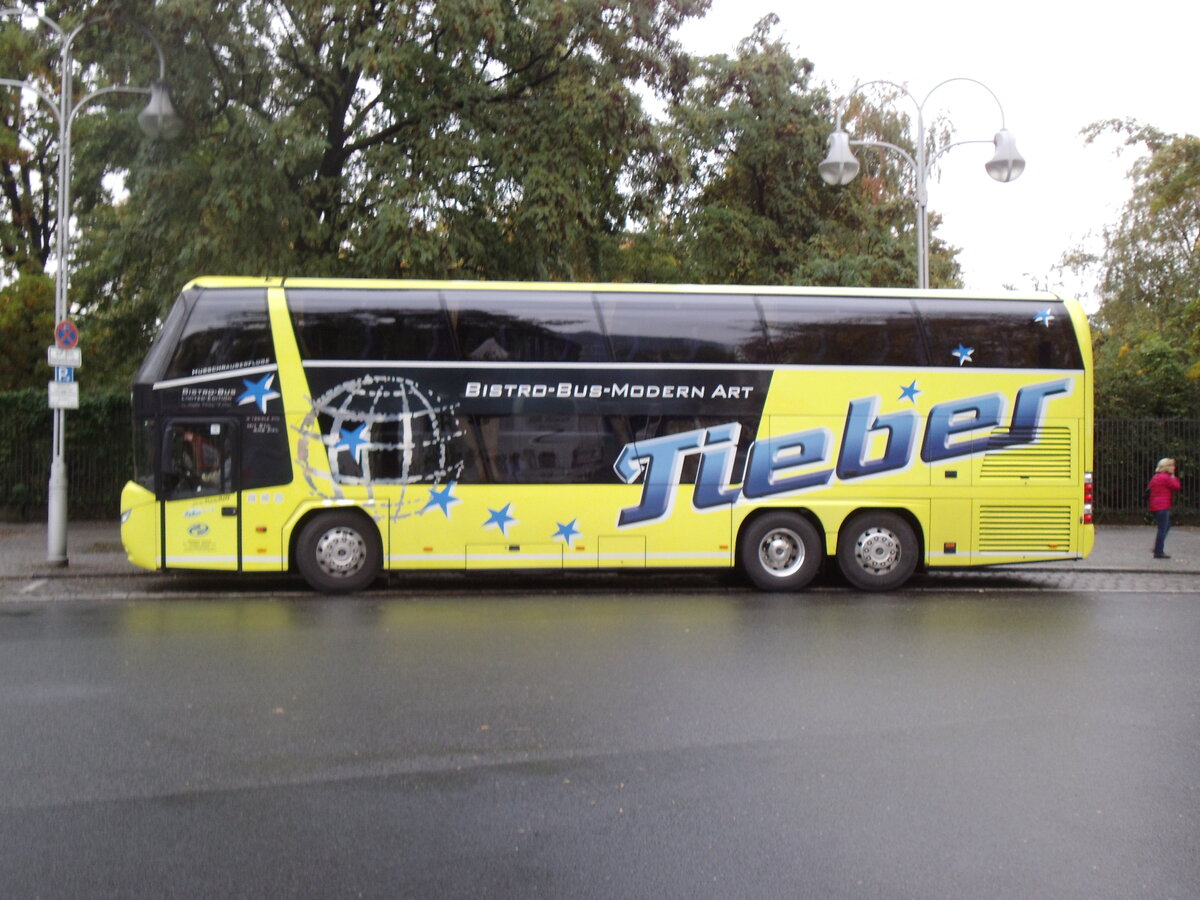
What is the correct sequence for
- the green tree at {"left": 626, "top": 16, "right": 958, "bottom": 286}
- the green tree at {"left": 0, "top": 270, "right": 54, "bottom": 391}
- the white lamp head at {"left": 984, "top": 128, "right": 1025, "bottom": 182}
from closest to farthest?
the white lamp head at {"left": 984, "top": 128, "right": 1025, "bottom": 182} < the green tree at {"left": 0, "top": 270, "right": 54, "bottom": 391} < the green tree at {"left": 626, "top": 16, "right": 958, "bottom": 286}

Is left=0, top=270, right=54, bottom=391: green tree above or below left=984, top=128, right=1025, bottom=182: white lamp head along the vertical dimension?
below

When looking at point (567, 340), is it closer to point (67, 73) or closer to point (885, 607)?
point (885, 607)

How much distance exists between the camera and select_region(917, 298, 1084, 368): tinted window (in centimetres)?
1424


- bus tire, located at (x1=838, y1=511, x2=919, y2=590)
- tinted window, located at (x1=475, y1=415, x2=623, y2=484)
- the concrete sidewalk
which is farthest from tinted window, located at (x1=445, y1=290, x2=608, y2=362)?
the concrete sidewalk

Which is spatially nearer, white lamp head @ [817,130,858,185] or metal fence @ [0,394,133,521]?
white lamp head @ [817,130,858,185]

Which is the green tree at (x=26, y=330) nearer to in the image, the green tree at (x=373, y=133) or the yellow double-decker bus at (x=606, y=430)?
the green tree at (x=373, y=133)

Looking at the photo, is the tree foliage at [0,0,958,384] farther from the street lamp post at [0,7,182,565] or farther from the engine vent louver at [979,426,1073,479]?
the engine vent louver at [979,426,1073,479]

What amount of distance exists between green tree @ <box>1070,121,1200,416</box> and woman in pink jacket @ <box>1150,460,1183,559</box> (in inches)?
223

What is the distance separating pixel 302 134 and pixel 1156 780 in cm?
1406

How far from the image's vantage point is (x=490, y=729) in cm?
702

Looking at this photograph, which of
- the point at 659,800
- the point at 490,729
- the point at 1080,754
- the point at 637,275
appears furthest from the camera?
the point at 637,275

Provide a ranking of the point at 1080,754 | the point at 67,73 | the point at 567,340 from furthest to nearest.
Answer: the point at 67,73, the point at 567,340, the point at 1080,754

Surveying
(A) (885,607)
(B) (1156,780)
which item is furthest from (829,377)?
(B) (1156,780)

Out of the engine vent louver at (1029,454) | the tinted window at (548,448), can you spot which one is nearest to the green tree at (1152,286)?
the engine vent louver at (1029,454)
